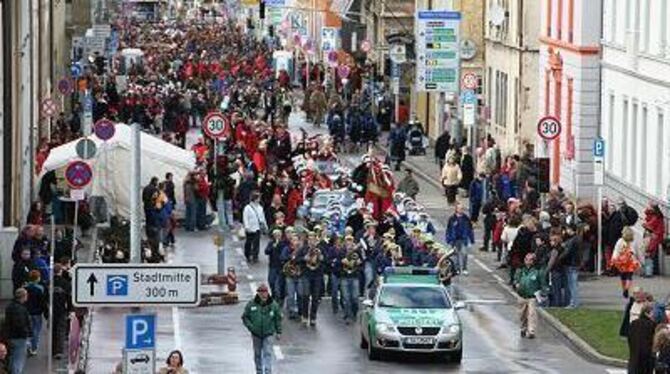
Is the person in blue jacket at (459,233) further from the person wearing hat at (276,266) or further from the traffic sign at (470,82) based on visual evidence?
the traffic sign at (470,82)

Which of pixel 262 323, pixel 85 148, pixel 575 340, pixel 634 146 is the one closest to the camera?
pixel 262 323

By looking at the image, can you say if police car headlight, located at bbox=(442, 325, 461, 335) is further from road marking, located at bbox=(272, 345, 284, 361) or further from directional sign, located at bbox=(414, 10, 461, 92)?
directional sign, located at bbox=(414, 10, 461, 92)

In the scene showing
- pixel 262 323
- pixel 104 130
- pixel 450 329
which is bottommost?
pixel 450 329

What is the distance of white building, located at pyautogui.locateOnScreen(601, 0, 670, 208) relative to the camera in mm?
53656

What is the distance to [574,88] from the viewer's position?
6419 cm

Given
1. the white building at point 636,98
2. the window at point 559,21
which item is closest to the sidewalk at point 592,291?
the white building at point 636,98

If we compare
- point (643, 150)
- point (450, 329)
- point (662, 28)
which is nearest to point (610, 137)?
point (643, 150)

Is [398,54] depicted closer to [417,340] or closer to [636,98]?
[636,98]

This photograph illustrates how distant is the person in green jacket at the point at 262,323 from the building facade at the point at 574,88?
1063 inches

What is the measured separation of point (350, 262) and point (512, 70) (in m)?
35.1

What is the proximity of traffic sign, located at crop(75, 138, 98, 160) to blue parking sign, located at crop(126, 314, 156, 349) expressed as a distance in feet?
78.6

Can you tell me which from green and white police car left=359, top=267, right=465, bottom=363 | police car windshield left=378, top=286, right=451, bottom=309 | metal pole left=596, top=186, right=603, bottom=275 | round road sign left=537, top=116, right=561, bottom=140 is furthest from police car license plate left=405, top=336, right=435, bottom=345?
round road sign left=537, top=116, right=561, bottom=140

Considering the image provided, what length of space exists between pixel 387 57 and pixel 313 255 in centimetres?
5608

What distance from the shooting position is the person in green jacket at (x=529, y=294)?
41125 mm
